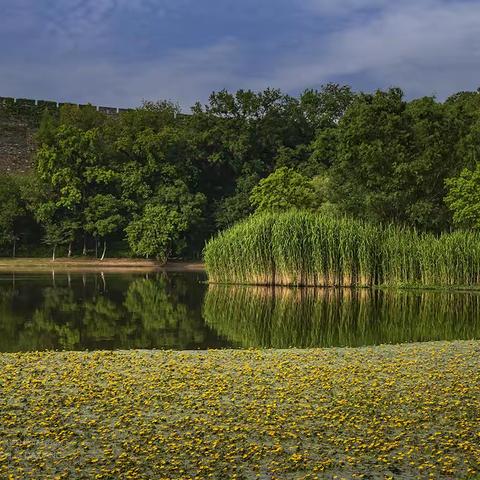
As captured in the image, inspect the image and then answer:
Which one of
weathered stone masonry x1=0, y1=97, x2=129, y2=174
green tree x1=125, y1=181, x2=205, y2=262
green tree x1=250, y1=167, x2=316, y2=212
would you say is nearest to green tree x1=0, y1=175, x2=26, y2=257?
weathered stone masonry x1=0, y1=97, x2=129, y2=174

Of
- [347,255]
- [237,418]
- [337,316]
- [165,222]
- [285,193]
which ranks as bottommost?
[337,316]

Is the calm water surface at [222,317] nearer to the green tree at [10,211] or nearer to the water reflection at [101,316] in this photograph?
the water reflection at [101,316]

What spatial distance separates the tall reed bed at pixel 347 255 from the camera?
19.8 metres

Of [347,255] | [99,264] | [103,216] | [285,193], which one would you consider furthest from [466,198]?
[103,216]

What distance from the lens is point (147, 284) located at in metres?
22.9

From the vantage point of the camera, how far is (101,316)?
13781 mm

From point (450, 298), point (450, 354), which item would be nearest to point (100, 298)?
point (450, 298)

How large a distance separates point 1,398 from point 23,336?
527 cm

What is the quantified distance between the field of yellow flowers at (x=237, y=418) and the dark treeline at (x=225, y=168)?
59.9 feet

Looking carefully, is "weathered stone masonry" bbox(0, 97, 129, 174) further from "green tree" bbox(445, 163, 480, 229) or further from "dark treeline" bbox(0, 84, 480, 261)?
"green tree" bbox(445, 163, 480, 229)

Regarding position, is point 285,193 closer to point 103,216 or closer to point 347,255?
point 103,216

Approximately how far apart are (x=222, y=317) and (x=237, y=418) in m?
8.06

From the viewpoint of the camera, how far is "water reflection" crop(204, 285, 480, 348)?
36.9 feet

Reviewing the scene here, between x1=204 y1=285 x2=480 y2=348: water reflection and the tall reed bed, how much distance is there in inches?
32.0
